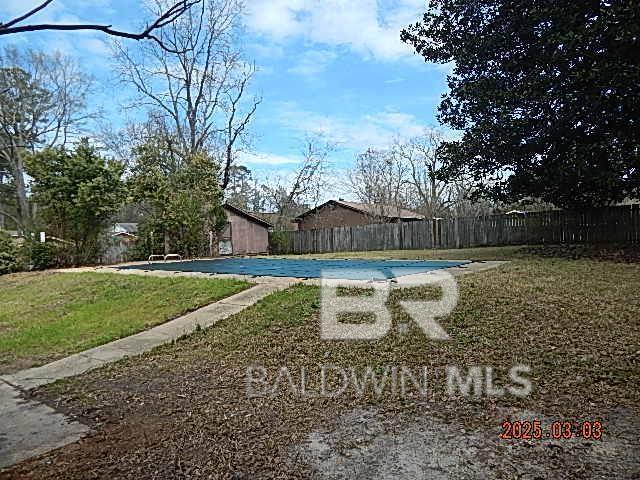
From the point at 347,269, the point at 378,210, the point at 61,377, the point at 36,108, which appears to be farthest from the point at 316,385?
the point at 36,108

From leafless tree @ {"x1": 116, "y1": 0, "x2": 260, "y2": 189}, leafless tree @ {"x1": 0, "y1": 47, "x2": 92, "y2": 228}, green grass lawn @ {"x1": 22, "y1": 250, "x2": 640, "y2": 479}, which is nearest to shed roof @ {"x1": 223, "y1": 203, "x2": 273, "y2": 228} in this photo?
leafless tree @ {"x1": 116, "y1": 0, "x2": 260, "y2": 189}

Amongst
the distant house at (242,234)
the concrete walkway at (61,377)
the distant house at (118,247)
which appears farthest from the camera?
the distant house at (242,234)

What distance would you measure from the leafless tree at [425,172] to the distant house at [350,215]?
109cm

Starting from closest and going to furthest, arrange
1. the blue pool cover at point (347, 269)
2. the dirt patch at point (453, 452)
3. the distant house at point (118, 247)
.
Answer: the dirt patch at point (453, 452) < the blue pool cover at point (347, 269) < the distant house at point (118, 247)

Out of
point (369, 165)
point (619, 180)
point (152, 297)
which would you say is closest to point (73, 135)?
point (369, 165)

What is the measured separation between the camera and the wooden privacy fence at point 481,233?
1176cm

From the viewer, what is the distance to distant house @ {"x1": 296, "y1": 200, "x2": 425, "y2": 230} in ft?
71.5

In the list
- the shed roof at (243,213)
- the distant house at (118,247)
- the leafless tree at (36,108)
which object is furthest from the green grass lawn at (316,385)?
the leafless tree at (36,108)

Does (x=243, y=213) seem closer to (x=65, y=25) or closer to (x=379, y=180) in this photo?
(x=379, y=180)

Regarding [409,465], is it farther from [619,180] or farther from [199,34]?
[199,34]

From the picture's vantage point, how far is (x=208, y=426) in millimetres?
2553

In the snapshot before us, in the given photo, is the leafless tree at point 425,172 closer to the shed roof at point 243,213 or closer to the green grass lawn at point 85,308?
the shed roof at point 243,213

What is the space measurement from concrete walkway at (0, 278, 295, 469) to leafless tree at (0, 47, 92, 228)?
15.2 meters

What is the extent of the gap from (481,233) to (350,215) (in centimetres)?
879
